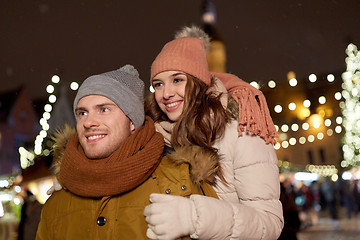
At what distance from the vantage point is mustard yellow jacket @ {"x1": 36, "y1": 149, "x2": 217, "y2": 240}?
2.39 metres

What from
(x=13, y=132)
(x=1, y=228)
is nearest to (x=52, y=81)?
(x=1, y=228)

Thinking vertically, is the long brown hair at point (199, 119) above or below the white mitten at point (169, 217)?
A: above

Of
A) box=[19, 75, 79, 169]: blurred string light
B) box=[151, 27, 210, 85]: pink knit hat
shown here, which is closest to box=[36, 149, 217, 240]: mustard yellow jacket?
box=[151, 27, 210, 85]: pink knit hat

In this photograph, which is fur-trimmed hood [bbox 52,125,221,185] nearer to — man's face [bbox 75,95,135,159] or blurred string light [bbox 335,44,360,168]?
man's face [bbox 75,95,135,159]

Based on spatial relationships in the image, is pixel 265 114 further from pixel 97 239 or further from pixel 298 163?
pixel 298 163

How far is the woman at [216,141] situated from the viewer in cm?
223

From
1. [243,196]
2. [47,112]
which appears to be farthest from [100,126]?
[47,112]

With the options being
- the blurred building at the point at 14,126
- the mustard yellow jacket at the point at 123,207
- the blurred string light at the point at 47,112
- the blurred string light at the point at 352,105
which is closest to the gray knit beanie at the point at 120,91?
the mustard yellow jacket at the point at 123,207

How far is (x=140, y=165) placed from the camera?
2.44m

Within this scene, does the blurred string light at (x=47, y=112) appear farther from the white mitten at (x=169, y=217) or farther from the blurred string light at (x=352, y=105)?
the blurred string light at (x=352, y=105)

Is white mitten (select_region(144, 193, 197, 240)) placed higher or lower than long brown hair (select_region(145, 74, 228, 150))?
lower

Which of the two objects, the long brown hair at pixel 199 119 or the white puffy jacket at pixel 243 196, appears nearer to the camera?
the white puffy jacket at pixel 243 196

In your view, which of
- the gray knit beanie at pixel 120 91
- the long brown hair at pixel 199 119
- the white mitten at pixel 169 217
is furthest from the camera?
the long brown hair at pixel 199 119

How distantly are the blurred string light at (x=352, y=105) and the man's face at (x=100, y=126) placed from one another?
17.5m
